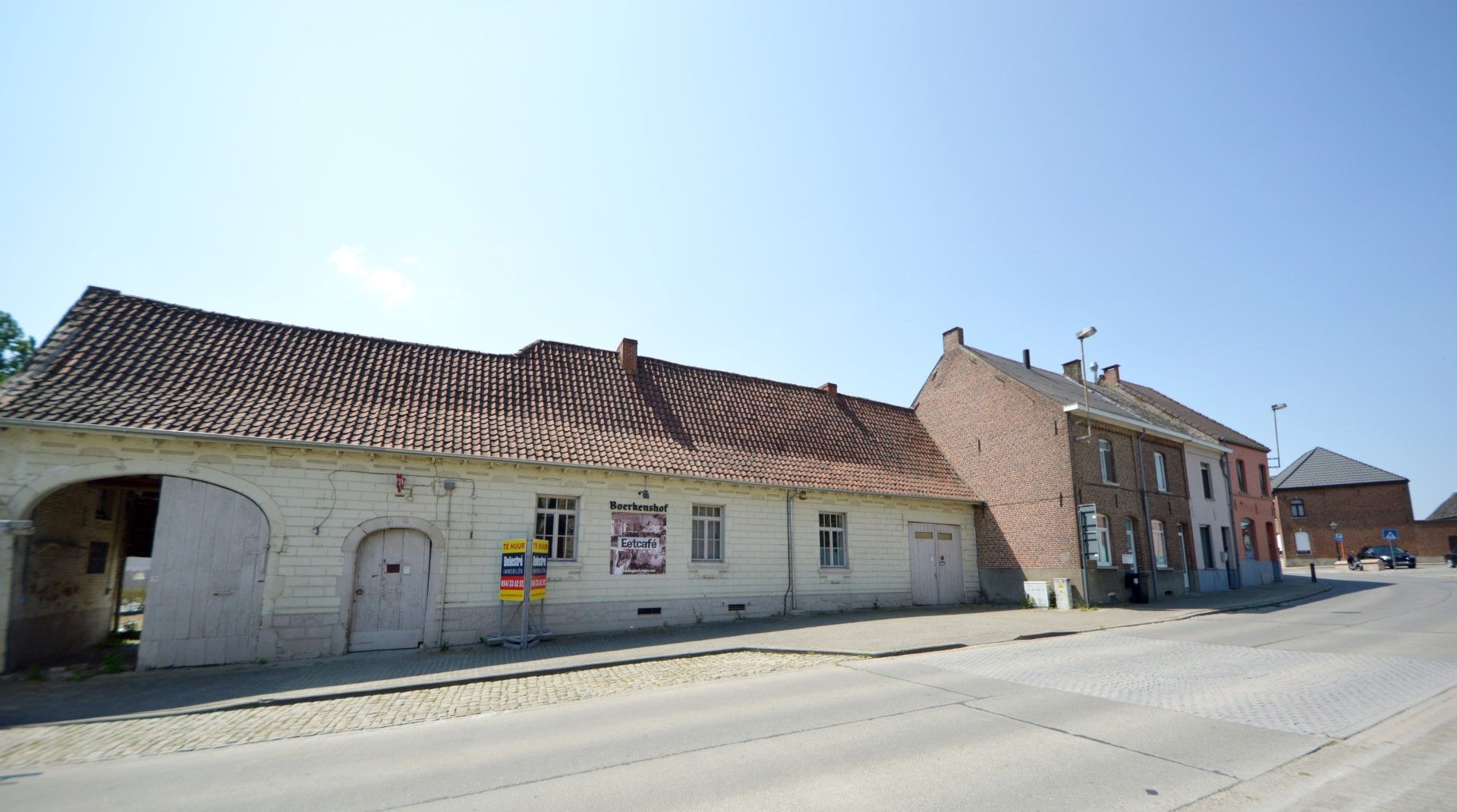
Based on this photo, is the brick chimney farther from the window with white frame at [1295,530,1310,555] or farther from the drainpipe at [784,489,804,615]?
the window with white frame at [1295,530,1310,555]

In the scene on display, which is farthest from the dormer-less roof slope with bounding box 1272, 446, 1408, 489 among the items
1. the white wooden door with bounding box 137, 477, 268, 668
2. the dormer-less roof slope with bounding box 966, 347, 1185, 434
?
the white wooden door with bounding box 137, 477, 268, 668

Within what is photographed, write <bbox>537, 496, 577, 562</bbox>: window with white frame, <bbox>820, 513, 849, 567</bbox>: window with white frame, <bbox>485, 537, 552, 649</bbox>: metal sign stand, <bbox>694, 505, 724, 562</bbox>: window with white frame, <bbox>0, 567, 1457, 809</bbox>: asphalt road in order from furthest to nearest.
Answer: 1. <bbox>820, 513, 849, 567</bbox>: window with white frame
2. <bbox>694, 505, 724, 562</bbox>: window with white frame
3. <bbox>537, 496, 577, 562</bbox>: window with white frame
4. <bbox>485, 537, 552, 649</bbox>: metal sign stand
5. <bbox>0, 567, 1457, 809</bbox>: asphalt road

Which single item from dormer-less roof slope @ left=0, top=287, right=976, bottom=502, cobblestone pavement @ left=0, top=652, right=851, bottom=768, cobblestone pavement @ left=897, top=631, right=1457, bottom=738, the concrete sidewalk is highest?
dormer-less roof slope @ left=0, top=287, right=976, bottom=502

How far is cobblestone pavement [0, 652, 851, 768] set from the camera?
23.6ft

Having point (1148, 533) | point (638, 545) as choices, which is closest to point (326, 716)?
point (638, 545)

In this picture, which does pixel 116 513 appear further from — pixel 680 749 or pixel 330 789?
pixel 680 749

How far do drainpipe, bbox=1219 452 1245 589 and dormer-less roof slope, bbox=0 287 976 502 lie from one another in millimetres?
14775

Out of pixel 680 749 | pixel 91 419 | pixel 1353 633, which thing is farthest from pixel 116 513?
pixel 1353 633

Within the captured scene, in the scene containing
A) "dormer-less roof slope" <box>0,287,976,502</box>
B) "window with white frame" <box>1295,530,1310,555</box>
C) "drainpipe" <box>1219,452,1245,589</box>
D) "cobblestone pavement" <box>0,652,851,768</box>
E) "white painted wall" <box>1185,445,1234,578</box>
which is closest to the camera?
"cobblestone pavement" <box>0,652,851,768</box>

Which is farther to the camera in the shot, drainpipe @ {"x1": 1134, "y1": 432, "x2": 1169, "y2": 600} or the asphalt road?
drainpipe @ {"x1": 1134, "y1": 432, "x2": 1169, "y2": 600}

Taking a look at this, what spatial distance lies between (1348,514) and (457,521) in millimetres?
61034

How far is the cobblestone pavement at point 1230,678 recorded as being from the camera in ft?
25.3

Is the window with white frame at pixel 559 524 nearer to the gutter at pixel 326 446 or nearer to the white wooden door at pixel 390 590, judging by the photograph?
the gutter at pixel 326 446

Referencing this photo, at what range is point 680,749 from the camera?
21.3 feet
